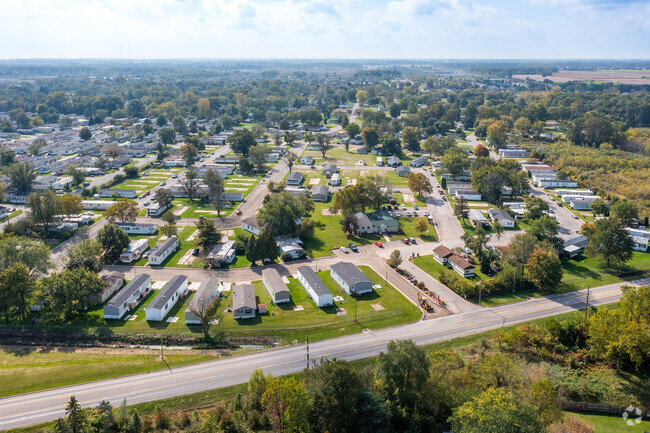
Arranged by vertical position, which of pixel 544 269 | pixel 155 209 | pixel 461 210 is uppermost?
pixel 461 210

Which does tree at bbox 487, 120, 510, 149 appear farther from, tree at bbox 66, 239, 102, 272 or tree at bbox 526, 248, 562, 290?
tree at bbox 66, 239, 102, 272

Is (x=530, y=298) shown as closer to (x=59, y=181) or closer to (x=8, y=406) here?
(x=8, y=406)

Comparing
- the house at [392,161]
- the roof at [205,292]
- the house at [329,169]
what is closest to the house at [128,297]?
the roof at [205,292]

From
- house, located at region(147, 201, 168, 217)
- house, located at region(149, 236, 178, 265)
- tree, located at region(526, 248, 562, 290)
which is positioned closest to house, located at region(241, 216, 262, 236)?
house, located at region(149, 236, 178, 265)

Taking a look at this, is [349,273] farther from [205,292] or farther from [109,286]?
[109,286]


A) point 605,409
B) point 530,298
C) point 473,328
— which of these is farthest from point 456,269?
point 605,409

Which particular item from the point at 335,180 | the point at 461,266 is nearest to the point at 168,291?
the point at 461,266
